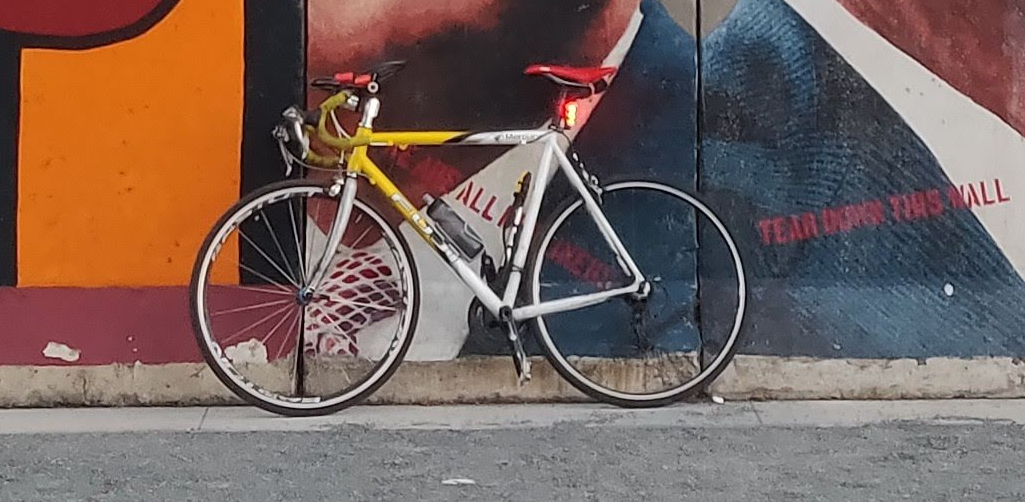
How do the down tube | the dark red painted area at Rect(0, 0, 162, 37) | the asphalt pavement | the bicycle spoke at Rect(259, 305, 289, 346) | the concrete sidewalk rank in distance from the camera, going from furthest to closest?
the bicycle spoke at Rect(259, 305, 289, 346), the dark red painted area at Rect(0, 0, 162, 37), the down tube, the concrete sidewalk, the asphalt pavement

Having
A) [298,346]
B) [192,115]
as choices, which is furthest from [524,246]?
[192,115]

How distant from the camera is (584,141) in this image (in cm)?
553

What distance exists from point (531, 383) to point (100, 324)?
64.5 inches

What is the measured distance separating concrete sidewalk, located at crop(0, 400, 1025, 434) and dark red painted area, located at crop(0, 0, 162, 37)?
142 centimetres

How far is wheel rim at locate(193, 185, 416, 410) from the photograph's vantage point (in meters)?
5.45

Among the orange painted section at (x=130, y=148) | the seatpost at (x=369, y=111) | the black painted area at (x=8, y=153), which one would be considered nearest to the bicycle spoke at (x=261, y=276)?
the orange painted section at (x=130, y=148)

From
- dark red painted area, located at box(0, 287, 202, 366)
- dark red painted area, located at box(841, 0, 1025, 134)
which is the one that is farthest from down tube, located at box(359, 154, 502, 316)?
dark red painted area, located at box(841, 0, 1025, 134)

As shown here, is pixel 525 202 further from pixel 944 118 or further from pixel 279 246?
pixel 944 118

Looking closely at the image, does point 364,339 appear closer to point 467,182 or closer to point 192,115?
point 467,182

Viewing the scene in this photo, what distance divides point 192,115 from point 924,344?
2.91 metres

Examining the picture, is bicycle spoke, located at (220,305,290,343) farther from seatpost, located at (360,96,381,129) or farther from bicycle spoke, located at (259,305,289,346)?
seatpost, located at (360,96,381,129)

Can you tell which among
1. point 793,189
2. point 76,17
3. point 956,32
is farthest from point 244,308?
point 956,32

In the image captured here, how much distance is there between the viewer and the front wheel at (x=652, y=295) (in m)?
5.54

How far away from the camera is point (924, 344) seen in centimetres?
559
